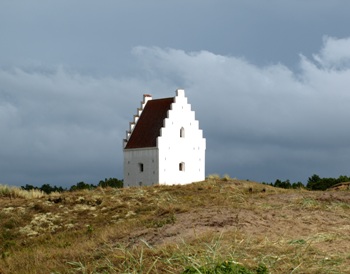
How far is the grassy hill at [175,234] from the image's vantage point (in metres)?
10.4

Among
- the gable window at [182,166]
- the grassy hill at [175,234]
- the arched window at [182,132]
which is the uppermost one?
the arched window at [182,132]

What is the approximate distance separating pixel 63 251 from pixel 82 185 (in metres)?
33.9

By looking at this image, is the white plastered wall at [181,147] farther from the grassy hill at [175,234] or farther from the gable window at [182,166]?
the grassy hill at [175,234]

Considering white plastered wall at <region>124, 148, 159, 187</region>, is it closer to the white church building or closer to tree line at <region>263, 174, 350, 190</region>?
the white church building

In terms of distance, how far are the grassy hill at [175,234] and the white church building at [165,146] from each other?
1864 cm

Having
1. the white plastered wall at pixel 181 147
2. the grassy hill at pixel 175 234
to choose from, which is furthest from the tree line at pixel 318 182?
the grassy hill at pixel 175 234

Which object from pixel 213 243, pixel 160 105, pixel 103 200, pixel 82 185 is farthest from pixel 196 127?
pixel 213 243

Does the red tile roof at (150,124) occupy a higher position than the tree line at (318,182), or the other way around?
the red tile roof at (150,124)

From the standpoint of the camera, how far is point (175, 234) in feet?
42.4

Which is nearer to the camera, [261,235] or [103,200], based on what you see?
[261,235]

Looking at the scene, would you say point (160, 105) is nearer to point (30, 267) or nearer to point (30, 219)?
point (30, 219)

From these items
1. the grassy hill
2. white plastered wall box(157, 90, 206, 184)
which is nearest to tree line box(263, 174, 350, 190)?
white plastered wall box(157, 90, 206, 184)

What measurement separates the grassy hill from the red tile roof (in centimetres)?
2001

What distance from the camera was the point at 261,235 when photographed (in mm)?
12477
